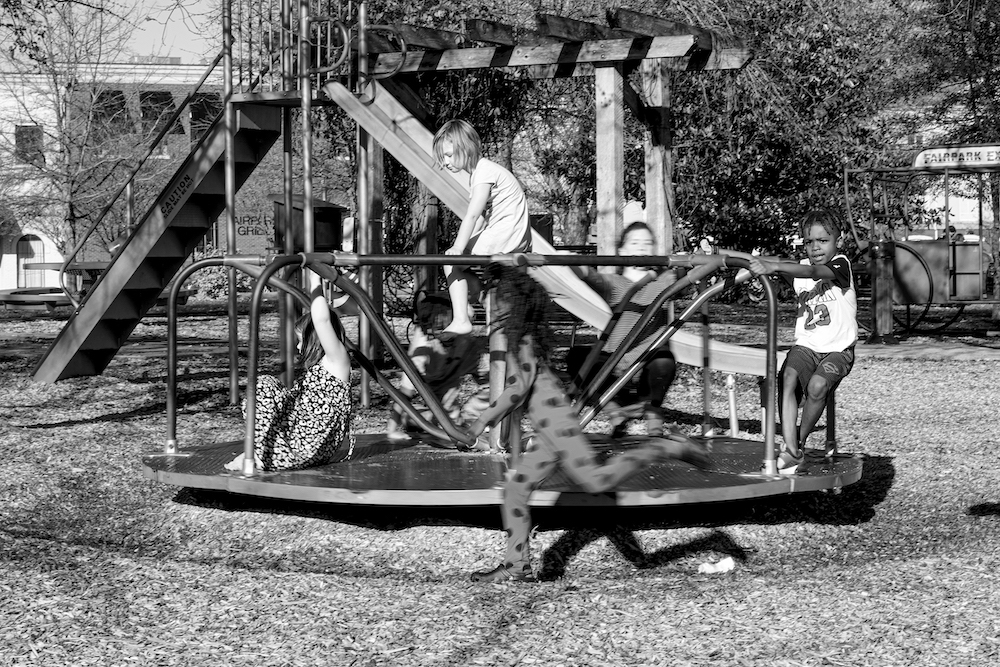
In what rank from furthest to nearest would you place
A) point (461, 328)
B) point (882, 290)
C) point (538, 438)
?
point (882, 290), point (461, 328), point (538, 438)

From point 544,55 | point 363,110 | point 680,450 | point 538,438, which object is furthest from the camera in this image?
point 544,55

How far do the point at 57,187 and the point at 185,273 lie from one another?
20.5 metres

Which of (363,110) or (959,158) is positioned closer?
(363,110)

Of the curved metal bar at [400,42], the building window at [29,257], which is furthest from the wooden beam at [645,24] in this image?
the building window at [29,257]

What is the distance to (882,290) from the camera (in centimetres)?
1579

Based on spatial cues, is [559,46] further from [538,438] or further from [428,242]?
[538,438]

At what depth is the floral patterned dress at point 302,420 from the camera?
5.87 m

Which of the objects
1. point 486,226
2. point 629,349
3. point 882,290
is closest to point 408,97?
point 486,226

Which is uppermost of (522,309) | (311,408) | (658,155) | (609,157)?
(658,155)

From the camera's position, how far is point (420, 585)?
192 inches

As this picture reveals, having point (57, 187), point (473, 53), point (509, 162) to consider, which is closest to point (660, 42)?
point (473, 53)

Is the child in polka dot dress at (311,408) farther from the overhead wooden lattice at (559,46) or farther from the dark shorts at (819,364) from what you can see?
the overhead wooden lattice at (559,46)

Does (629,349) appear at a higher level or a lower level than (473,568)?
higher

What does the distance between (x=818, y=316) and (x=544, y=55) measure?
3779 millimetres
